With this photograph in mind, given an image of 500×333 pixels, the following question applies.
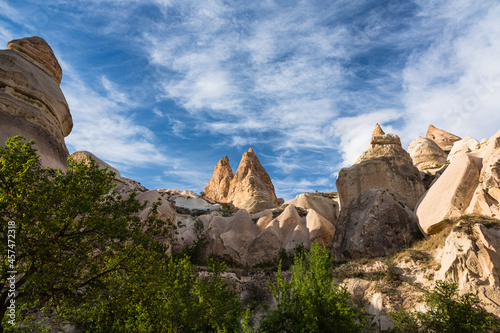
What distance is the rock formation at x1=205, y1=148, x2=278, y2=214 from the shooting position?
61.9 metres

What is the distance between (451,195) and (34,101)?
105 feet

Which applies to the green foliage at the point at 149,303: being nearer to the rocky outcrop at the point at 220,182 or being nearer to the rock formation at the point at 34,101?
the rock formation at the point at 34,101

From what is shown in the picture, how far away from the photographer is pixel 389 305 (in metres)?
16.3

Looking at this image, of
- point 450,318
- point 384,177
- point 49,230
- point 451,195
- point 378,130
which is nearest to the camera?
point 49,230

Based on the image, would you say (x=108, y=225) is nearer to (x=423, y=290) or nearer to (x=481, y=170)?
(x=423, y=290)

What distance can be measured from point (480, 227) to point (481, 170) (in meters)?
6.18

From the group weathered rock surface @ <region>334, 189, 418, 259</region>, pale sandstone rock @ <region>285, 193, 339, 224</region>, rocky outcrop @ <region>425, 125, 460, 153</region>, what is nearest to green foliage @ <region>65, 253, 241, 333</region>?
weathered rock surface @ <region>334, 189, 418, 259</region>

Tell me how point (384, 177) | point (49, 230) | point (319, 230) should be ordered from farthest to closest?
point (319, 230)
point (384, 177)
point (49, 230)

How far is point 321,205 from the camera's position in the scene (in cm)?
4228

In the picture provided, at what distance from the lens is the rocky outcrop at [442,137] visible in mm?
76700

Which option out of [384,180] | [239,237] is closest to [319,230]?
[384,180]

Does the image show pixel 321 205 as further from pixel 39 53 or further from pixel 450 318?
pixel 39 53

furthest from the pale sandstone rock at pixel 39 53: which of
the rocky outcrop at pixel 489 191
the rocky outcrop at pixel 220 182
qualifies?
the rocky outcrop at pixel 220 182

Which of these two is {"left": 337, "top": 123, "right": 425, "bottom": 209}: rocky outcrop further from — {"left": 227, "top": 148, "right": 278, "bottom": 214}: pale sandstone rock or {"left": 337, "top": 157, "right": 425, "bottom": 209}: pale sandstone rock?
{"left": 227, "top": 148, "right": 278, "bottom": 214}: pale sandstone rock
